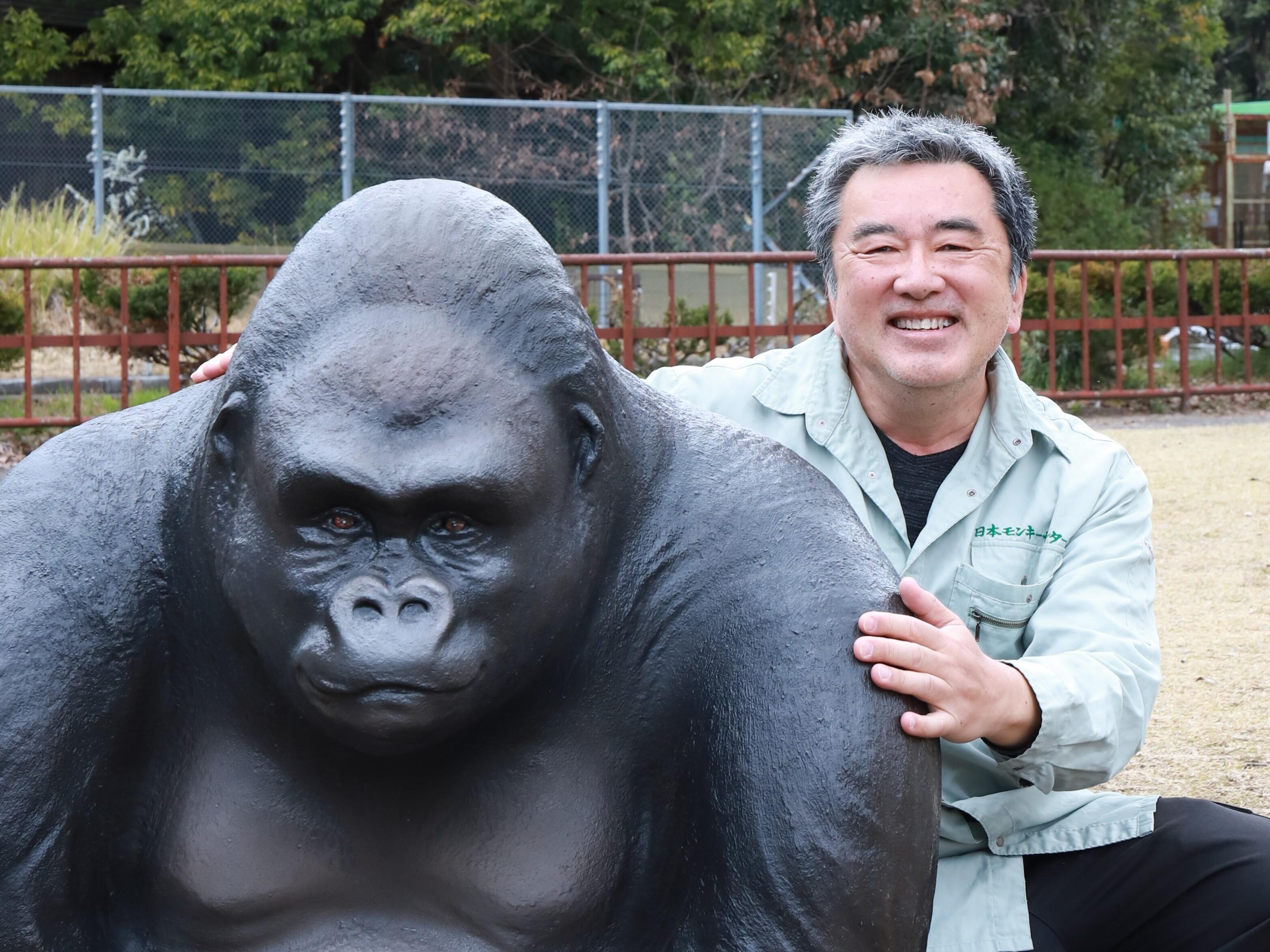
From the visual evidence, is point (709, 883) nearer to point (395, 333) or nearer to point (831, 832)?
point (831, 832)

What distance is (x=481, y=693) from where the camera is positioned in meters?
1.74

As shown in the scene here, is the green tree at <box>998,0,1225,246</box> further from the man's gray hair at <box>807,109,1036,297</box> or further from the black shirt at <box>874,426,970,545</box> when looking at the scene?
the black shirt at <box>874,426,970,545</box>

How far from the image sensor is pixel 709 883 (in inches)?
77.5

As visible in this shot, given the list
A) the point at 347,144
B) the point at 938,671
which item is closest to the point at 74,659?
the point at 938,671

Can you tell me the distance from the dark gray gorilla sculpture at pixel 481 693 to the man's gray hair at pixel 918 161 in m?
1.00

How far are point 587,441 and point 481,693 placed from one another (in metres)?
0.33

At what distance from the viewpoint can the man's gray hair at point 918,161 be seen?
2855 millimetres

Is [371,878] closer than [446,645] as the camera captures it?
No

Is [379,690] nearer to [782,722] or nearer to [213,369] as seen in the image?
[782,722]

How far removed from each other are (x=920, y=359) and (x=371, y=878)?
142 centimetres

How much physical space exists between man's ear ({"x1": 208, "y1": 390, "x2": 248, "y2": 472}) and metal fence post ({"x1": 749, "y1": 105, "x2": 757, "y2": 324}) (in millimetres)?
12294

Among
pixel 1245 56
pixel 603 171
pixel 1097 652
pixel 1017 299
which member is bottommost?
pixel 1097 652

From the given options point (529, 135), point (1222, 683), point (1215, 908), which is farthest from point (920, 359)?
point (529, 135)

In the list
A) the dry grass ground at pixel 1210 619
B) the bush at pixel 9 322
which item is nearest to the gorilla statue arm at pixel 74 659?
the dry grass ground at pixel 1210 619
